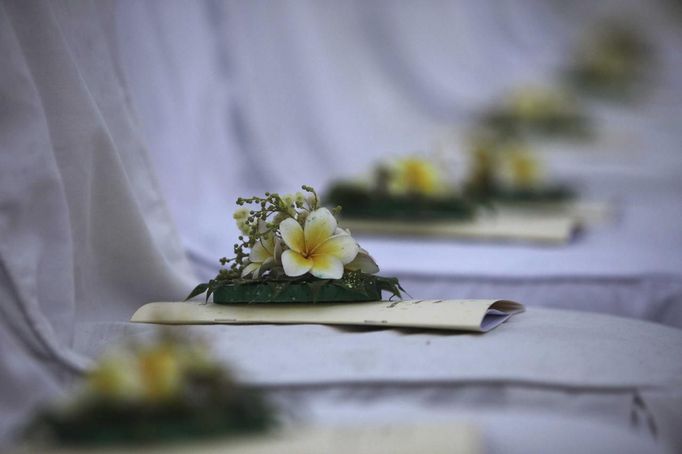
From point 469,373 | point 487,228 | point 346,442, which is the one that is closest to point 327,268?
point 469,373

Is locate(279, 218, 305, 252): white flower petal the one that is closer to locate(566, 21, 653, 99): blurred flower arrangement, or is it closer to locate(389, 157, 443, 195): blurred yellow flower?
locate(389, 157, 443, 195): blurred yellow flower

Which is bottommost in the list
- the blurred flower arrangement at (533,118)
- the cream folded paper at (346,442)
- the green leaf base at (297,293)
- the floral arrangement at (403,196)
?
the cream folded paper at (346,442)

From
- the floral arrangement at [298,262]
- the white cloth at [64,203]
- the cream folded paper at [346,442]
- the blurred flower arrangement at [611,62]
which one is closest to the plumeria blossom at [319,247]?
the floral arrangement at [298,262]

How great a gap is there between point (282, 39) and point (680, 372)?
87.6 inches

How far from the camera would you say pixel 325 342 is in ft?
3.57

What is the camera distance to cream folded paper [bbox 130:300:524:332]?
113 centimetres

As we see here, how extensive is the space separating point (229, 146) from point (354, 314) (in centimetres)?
160

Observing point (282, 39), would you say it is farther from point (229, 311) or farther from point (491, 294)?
point (229, 311)

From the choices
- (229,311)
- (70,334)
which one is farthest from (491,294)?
(70,334)

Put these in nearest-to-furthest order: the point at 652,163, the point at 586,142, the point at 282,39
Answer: the point at 282,39
the point at 652,163
the point at 586,142

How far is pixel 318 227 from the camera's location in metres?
1.17

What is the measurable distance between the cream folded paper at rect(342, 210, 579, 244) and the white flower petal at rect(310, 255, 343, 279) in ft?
2.97

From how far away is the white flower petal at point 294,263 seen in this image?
1.16m

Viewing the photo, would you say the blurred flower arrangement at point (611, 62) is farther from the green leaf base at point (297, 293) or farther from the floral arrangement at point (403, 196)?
the green leaf base at point (297, 293)
